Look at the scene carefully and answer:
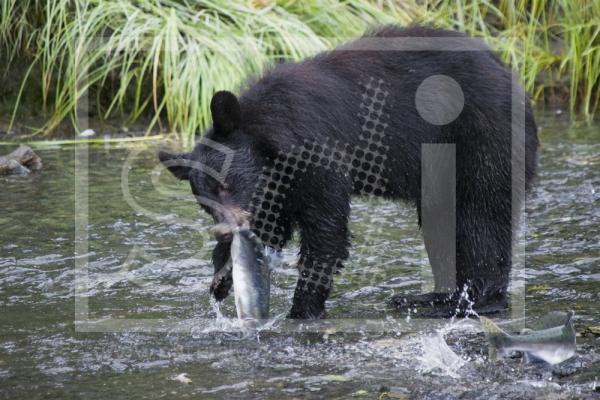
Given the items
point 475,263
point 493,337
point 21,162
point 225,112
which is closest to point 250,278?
point 225,112

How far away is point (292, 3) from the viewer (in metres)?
9.60

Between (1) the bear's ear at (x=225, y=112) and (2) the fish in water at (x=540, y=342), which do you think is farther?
(1) the bear's ear at (x=225, y=112)

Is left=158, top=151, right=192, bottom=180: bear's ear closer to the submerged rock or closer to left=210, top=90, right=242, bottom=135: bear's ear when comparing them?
left=210, top=90, right=242, bottom=135: bear's ear

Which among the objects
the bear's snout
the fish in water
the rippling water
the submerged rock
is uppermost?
the bear's snout

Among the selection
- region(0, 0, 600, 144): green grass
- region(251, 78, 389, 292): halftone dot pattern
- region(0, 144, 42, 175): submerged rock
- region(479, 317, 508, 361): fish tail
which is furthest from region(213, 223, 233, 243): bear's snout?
region(0, 0, 600, 144): green grass

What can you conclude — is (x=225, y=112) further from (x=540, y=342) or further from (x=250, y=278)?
(x=540, y=342)

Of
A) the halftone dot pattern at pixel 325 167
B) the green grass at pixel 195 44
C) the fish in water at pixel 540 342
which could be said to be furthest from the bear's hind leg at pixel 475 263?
the green grass at pixel 195 44

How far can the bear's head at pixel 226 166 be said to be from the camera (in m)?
4.09

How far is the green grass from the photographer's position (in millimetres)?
8453

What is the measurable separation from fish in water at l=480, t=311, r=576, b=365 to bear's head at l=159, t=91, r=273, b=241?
122cm

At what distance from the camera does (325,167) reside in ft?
13.6

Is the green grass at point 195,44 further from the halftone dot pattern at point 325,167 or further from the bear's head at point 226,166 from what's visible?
the bear's head at point 226,166

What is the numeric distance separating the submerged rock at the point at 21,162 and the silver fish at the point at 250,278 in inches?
147

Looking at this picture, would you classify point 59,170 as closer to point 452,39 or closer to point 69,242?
point 69,242
